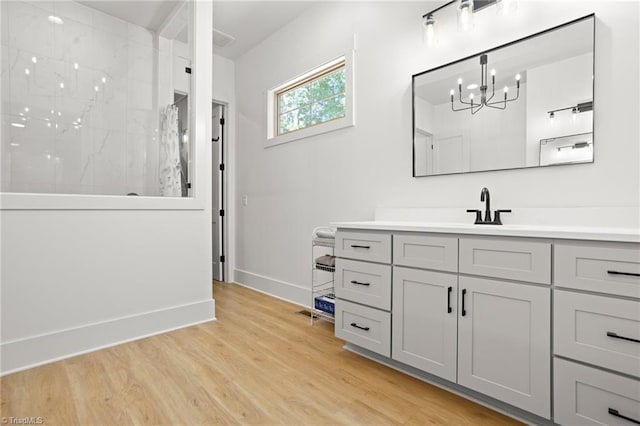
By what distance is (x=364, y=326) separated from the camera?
2.06m

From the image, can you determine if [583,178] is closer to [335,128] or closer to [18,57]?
[335,128]

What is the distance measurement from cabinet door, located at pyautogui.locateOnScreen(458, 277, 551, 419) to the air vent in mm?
3558

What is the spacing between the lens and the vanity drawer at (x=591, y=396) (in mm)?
1185

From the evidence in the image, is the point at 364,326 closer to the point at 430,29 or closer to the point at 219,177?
the point at 430,29

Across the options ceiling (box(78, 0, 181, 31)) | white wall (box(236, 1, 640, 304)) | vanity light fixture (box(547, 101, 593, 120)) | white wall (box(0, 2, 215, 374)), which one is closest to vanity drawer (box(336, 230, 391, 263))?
white wall (box(236, 1, 640, 304))

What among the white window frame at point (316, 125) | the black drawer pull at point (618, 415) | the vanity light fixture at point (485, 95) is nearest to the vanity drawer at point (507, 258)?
the black drawer pull at point (618, 415)

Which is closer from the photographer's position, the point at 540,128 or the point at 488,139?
the point at 540,128

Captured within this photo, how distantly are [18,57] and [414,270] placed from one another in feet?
11.0

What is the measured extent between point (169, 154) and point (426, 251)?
7.81 ft

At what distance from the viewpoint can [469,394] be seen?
1664 mm

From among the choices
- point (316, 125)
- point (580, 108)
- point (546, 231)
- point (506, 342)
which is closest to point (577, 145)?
point (580, 108)

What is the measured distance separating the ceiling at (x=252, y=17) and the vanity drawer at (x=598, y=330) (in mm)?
3271

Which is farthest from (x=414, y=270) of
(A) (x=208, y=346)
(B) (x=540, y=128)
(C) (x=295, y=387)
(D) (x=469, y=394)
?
(A) (x=208, y=346)

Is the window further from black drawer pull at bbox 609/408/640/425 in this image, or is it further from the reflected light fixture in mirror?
black drawer pull at bbox 609/408/640/425
